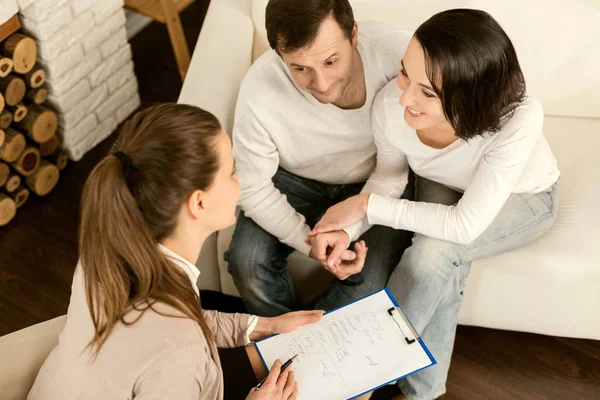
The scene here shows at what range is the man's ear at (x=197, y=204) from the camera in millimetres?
1107

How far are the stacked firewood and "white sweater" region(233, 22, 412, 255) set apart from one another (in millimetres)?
732

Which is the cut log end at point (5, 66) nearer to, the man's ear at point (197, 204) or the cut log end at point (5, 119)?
the cut log end at point (5, 119)

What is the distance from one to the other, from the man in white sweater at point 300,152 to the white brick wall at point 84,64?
72 cm

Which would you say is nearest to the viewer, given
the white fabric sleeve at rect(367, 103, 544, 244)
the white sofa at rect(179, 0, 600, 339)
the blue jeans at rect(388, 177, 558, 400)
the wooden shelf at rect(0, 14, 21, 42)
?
the white fabric sleeve at rect(367, 103, 544, 244)

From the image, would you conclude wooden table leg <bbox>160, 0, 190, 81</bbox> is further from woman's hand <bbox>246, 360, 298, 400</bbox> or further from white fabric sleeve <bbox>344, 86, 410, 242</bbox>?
woman's hand <bbox>246, 360, 298, 400</bbox>

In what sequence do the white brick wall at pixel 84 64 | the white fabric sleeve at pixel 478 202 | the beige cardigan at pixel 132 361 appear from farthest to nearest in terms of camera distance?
1. the white brick wall at pixel 84 64
2. the white fabric sleeve at pixel 478 202
3. the beige cardigan at pixel 132 361

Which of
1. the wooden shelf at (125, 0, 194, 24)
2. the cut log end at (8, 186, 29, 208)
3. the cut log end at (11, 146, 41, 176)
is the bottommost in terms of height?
the cut log end at (8, 186, 29, 208)

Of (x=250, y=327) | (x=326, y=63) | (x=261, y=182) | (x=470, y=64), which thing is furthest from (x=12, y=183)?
(x=470, y=64)

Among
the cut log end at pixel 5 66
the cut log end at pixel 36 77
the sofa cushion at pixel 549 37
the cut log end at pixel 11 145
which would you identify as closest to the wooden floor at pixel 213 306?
the cut log end at pixel 11 145

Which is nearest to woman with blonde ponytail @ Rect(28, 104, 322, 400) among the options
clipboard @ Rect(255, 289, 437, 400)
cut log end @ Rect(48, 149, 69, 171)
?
clipboard @ Rect(255, 289, 437, 400)

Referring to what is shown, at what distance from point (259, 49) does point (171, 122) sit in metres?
0.91

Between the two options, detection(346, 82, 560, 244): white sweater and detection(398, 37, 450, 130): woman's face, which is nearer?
detection(398, 37, 450, 130): woman's face

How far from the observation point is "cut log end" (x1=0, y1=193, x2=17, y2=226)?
2.05 metres

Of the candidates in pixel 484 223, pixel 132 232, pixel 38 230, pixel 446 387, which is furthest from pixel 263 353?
pixel 38 230
